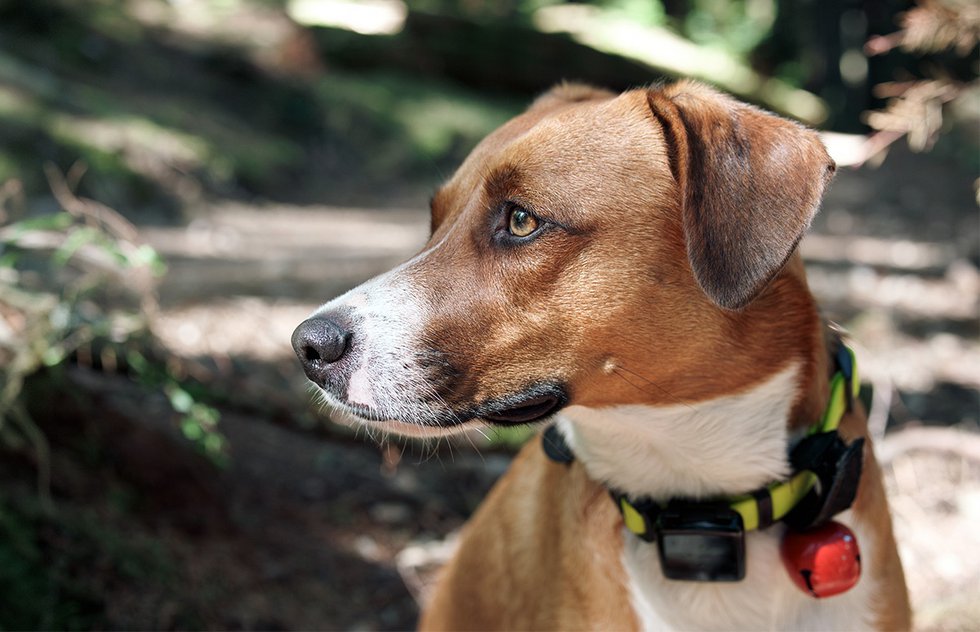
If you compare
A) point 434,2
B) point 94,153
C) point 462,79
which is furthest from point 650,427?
point 434,2

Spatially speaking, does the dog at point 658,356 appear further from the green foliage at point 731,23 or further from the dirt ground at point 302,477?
the green foliage at point 731,23

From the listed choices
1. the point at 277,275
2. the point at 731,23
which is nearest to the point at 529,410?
the point at 277,275

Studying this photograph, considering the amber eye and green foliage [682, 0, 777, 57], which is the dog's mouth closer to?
the amber eye

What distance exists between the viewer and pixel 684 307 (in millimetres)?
2221

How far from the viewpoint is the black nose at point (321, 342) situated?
7.11 ft

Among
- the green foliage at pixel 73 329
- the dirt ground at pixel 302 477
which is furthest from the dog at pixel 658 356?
the green foliage at pixel 73 329

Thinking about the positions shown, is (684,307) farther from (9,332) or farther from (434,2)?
(434,2)

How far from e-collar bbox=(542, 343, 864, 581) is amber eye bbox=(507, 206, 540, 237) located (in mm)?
745

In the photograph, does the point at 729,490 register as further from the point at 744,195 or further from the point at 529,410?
the point at 744,195

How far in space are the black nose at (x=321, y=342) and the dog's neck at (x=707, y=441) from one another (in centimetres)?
64

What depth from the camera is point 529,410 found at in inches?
88.7

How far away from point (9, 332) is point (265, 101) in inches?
415

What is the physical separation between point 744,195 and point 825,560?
34.8 inches

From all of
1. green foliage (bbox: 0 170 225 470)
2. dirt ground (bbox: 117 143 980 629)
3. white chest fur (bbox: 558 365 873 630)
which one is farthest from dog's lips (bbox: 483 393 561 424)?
green foliage (bbox: 0 170 225 470)
